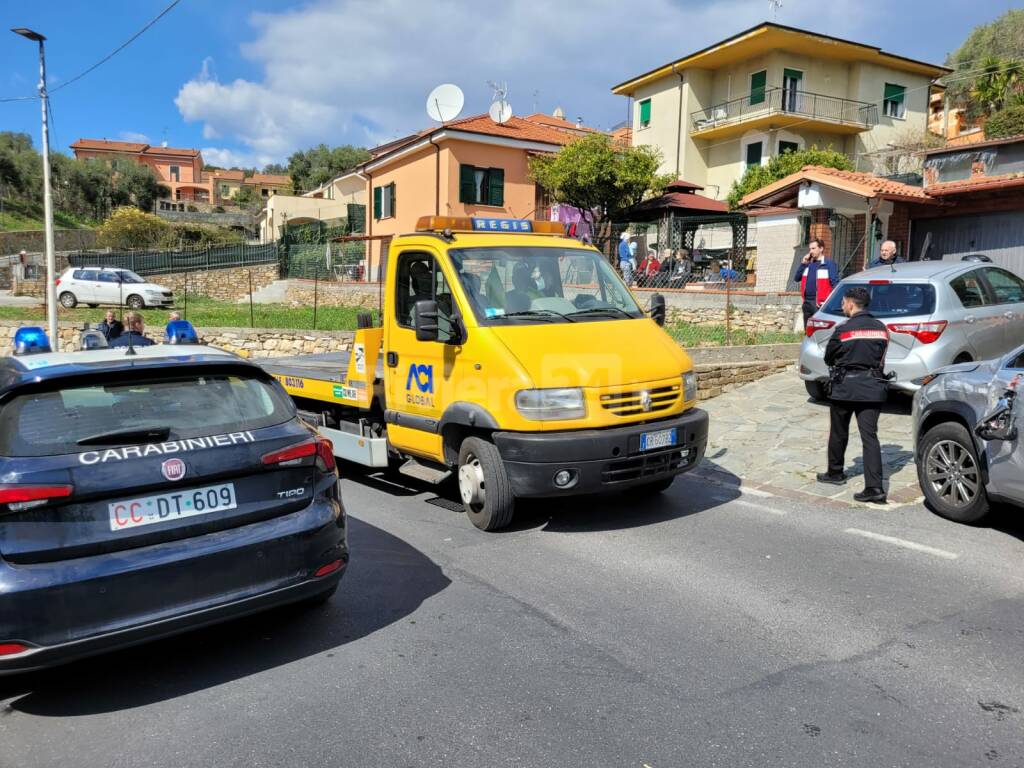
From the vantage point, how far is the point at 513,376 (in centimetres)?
581

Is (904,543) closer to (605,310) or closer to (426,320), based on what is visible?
(605,310)

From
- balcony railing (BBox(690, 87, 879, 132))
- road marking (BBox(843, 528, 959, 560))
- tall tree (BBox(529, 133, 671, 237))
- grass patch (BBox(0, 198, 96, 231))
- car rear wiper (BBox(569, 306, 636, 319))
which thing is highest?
balcony railing (BBox(690, 87, 879, 132))

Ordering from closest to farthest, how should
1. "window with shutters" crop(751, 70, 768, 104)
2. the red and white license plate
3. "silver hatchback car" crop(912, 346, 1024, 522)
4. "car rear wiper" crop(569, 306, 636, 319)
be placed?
1. the red and white license plate
2. "silver hatchback car" crop(912, 346, 1024, 522)
3. "car rear wiper" crop(569, 306, 636, 319)
4. "window with shutters" crop(751, 70, 768, 104)

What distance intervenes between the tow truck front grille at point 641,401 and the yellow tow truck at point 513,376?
12 mm

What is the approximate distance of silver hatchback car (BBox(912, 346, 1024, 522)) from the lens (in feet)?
17.8

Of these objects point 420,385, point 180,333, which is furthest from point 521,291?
point 180,333

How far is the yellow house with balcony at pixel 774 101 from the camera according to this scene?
3412cm

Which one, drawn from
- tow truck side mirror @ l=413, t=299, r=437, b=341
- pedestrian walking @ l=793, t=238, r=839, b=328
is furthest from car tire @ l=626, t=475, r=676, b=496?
pedestrian walking @ l=793, t=238, r=839, b=328

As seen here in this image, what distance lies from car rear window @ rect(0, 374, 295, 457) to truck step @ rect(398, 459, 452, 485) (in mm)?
→ 2812

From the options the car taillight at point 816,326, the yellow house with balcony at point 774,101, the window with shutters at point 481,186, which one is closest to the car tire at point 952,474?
the car taillight at point 816,326

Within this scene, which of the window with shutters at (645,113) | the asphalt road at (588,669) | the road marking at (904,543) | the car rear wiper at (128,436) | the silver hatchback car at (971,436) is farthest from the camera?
the window with shutters at (645,113)

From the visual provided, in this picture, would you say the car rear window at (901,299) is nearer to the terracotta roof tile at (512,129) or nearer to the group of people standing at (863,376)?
the group of people standing at (863,376)

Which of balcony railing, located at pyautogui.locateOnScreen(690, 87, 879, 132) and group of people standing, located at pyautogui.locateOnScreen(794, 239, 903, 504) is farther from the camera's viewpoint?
balcony railing, located at pyautogui.locateOnScreen(690, 87, 879, 132)

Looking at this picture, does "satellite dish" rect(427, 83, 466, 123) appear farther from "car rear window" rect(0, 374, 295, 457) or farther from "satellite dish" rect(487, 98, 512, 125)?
"car rear window" rect(0, 374, 295, 457)
